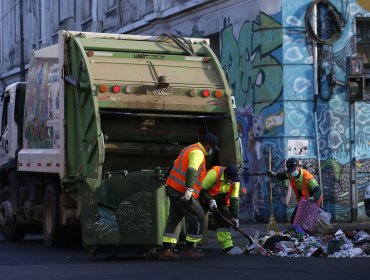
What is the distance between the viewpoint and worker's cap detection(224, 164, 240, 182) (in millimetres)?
12797

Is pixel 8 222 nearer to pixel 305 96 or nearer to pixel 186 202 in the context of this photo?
pixel 186 202

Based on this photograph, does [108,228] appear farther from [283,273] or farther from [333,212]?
[333,212]

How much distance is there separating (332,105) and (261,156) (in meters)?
1.80

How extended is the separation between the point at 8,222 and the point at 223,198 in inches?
199

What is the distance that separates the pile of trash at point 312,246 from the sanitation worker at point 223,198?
14.4 inches

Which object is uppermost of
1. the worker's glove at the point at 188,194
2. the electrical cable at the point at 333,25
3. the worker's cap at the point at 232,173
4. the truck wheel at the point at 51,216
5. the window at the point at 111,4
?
the window at the point at 111,4

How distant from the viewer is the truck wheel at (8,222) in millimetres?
16516

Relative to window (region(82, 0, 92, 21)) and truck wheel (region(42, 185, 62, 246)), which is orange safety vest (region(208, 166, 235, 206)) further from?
window (region(82, 0, 92, 21))

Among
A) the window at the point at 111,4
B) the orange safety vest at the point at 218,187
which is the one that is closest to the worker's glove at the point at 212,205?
the orange safety vest at the point at 218,187

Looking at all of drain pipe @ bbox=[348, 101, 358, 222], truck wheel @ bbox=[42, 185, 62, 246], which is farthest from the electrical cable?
truck wheel @ bbox=[42, 185, 62, 246]

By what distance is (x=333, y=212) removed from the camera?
19.0m

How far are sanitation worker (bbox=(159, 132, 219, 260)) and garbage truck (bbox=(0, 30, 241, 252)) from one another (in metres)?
0.17

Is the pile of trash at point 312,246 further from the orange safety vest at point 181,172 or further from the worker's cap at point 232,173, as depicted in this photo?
the orange safety vest at point 181,172

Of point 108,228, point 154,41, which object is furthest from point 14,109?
point 108,228
